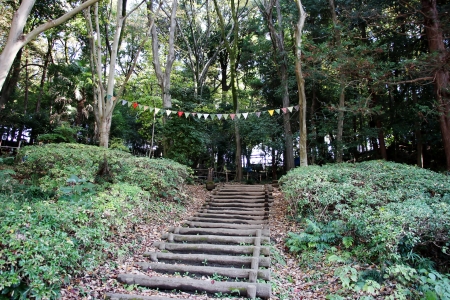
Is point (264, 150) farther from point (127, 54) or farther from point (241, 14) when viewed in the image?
point (127, 54)


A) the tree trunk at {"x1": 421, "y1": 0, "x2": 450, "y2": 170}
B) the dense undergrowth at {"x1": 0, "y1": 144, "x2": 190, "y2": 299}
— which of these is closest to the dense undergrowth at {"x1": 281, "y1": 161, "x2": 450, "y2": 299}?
the tree trunk at {"x1": 421, "y1": 0, "x2": 450, "y2": 170}

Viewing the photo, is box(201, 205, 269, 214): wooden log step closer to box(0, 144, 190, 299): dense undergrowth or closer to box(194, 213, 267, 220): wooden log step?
box(194, 213, 267, 220): wooden log step

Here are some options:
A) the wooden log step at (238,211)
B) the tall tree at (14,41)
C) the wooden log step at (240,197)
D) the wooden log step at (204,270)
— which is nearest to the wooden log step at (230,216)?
the wooden log step at (238,211)

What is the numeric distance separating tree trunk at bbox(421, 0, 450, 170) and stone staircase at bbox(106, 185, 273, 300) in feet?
20.1

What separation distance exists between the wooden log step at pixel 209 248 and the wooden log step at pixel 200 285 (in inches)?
45.4

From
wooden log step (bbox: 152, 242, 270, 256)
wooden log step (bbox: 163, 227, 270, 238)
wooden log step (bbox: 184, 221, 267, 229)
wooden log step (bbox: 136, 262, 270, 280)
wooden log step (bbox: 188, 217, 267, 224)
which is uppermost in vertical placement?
wooden log step (bbox: 188, 217, 267, 224)

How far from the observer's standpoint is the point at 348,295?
370cm

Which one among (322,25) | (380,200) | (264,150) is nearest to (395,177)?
(380,200)

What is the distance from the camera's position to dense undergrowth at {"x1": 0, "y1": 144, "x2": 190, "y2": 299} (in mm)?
2834

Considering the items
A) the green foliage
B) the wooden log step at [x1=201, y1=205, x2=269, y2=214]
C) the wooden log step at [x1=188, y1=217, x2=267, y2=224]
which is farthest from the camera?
the wooden log step at [x1=201, y1=205, x2=269, y2=214]

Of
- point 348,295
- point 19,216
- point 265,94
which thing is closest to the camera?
point 19,216

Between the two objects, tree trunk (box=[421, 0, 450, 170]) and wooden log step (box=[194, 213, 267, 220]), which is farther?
tree trunk (box=[421, 0, 450, 170])

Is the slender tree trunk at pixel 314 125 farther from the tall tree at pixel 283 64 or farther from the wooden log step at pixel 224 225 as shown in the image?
the wooden log step at pixel 224 225

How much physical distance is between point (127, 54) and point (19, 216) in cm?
2121
